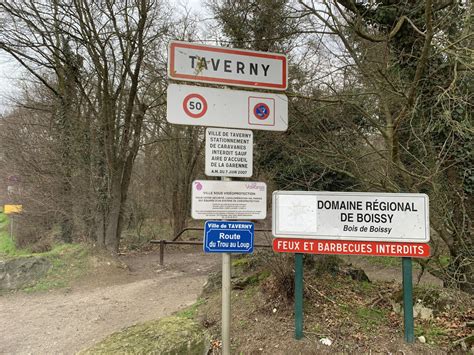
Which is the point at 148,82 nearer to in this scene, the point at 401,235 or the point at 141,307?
the point at 141,307

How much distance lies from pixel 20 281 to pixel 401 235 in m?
7.48

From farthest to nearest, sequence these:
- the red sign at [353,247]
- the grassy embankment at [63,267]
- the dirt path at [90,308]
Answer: the grassy embankment at [63,267] → the dirt path at [90,308] → the red sign at [353,247]

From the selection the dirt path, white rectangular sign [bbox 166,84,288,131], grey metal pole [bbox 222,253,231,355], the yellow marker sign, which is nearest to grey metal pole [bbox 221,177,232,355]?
grey metal pole [bbox 222,253,231,355]

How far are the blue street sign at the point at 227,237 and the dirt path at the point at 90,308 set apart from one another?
297cm

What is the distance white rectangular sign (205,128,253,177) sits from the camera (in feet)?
8.52

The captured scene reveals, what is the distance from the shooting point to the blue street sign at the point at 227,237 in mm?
2516

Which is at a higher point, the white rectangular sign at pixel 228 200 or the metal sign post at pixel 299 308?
the white rectangular sign at pixel 228 200

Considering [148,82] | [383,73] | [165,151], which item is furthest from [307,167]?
[165,151]

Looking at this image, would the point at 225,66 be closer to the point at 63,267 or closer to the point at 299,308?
the point at 299,308

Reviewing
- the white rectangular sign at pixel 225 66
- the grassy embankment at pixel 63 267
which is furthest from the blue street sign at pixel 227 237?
the grassy embankment at pixel 63 267

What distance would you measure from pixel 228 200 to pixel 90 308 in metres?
4.62

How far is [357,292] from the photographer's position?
13.7ft

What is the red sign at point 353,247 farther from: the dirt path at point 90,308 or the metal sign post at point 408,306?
the dirt path at point 90,308

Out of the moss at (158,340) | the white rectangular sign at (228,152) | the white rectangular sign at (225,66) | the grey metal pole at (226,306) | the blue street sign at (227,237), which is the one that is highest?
the white rectangular sign at (225,66)
